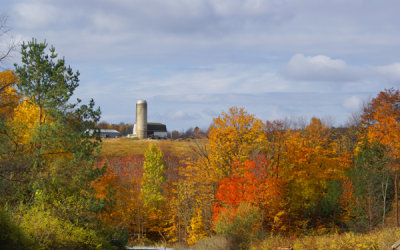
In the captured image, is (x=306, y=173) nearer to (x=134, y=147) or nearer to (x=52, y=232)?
(x=52, y=232)

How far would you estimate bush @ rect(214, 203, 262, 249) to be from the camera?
26030 millimetres

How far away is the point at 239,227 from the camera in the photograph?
1067 inches

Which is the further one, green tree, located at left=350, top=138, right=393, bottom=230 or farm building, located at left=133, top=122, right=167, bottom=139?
farm building, located at left=133, top=122, right=167, bottom=139

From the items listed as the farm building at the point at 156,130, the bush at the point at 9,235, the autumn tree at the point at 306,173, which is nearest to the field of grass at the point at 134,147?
the farm building at the point at 156,130

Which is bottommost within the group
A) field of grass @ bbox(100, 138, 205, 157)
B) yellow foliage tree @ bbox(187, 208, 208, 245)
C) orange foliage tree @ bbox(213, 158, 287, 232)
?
yellow foliage tree @ bbox(187, 208, 208, 245)

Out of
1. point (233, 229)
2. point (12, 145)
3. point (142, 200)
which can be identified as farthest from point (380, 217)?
point (12, 145)

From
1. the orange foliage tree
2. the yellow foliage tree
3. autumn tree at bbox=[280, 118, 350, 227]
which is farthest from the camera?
autumn tree at bbox=[280, 118, 350, 227]

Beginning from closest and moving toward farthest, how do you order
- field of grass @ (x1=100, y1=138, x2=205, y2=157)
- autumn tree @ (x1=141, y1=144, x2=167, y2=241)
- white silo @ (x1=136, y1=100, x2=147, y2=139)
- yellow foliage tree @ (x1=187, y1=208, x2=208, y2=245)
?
yellow foliage tree @ (x1=187, y1=208, x2=208, y2=245), autumn tree @ (x1=141, y1=144, x2=167, y2=241), field of grass @ (x1=100, y1=138, x2=205, y2=157), white silo @ (x1=136, y1=100, x2=147, y2=139)

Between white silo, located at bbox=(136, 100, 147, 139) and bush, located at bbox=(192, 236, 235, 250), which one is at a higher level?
white silo, located at bbox=(136, 100, 147, 139)

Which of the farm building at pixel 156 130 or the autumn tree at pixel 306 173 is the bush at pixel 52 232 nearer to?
the autumn tree at pixel 306 173

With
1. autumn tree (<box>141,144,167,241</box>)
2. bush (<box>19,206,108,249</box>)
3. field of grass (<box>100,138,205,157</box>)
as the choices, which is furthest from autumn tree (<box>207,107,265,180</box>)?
field of grass (<box>100,138,205,157</box>)

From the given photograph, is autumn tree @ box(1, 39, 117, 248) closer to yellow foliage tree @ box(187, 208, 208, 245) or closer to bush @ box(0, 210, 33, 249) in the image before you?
bush @ box(0, 210, 33, 249)

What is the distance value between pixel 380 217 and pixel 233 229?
820 inches

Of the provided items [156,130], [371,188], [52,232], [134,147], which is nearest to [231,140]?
[371,188]
